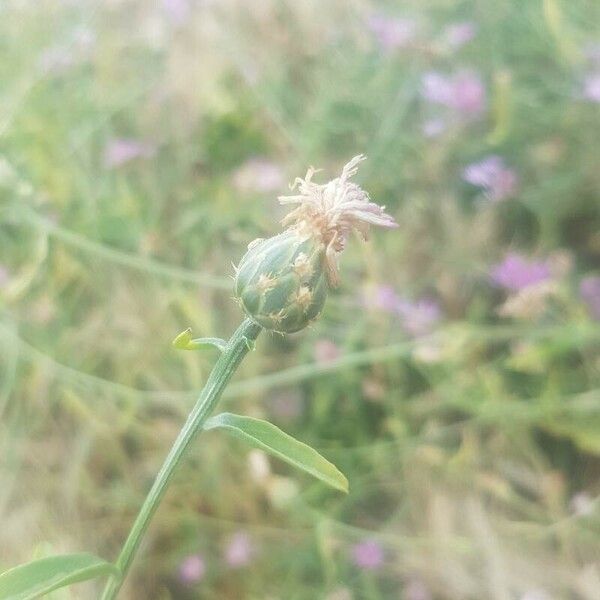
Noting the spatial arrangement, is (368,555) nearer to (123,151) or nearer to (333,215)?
(333,215)

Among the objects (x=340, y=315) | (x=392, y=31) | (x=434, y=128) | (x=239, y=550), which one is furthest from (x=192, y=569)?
(x=392, y=31)

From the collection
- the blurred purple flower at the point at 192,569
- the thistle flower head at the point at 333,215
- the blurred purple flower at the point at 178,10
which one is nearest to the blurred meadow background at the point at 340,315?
the blurred purple flower at the point at 192,569

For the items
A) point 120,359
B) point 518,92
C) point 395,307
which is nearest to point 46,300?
point 120,359

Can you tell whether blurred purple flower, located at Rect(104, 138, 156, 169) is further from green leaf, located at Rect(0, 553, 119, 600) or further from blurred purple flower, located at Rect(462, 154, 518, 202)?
green leaf, located at Rect(0, 553, 119, 600)

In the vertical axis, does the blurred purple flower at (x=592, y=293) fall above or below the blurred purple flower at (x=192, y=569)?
above

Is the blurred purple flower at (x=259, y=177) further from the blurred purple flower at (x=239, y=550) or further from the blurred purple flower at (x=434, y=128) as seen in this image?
the blurred purple flower at (x=239, y=550)

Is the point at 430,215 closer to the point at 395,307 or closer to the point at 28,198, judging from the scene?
the point at 395,307
